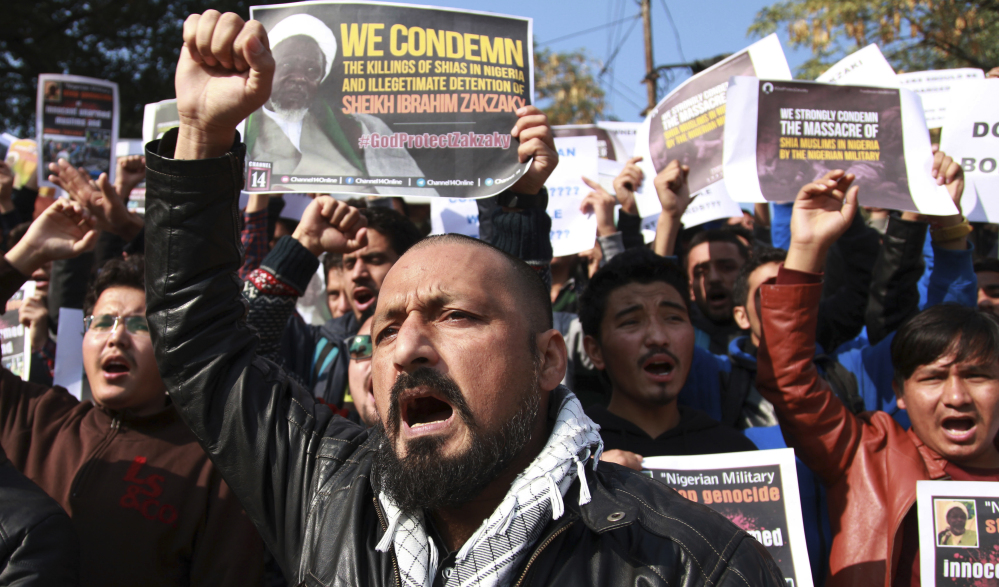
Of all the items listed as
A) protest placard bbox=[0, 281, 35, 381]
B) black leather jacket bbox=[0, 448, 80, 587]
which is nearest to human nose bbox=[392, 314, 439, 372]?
black leather jacket bbox=[0, 448, 80, 587]

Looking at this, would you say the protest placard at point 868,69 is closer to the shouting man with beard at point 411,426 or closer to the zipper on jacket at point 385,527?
the shouting man with beard at point 411,426

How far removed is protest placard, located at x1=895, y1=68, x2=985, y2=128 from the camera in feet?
14.1

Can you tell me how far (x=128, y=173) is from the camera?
4371 mm

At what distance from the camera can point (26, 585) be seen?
6.48 ft

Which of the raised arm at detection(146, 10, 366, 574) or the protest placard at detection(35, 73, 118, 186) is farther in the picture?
the protest placard at detection(35, 73, 118, 186)

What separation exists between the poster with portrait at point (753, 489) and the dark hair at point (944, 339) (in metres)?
0.70

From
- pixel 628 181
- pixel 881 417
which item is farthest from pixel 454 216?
pixel 881 417

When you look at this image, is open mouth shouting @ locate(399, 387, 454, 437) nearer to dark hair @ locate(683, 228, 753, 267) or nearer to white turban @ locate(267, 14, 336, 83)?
white turban @ locate(267, 14, 336, 83)

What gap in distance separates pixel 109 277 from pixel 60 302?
3.37 ft

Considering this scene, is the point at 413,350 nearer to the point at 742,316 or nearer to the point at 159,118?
the point at 742,316

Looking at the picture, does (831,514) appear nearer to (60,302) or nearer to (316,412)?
(316,412)

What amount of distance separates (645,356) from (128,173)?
3052 mm

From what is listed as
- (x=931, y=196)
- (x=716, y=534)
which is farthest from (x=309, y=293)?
(x=716, y=534)

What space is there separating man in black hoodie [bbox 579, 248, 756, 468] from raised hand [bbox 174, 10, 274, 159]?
1.69m
